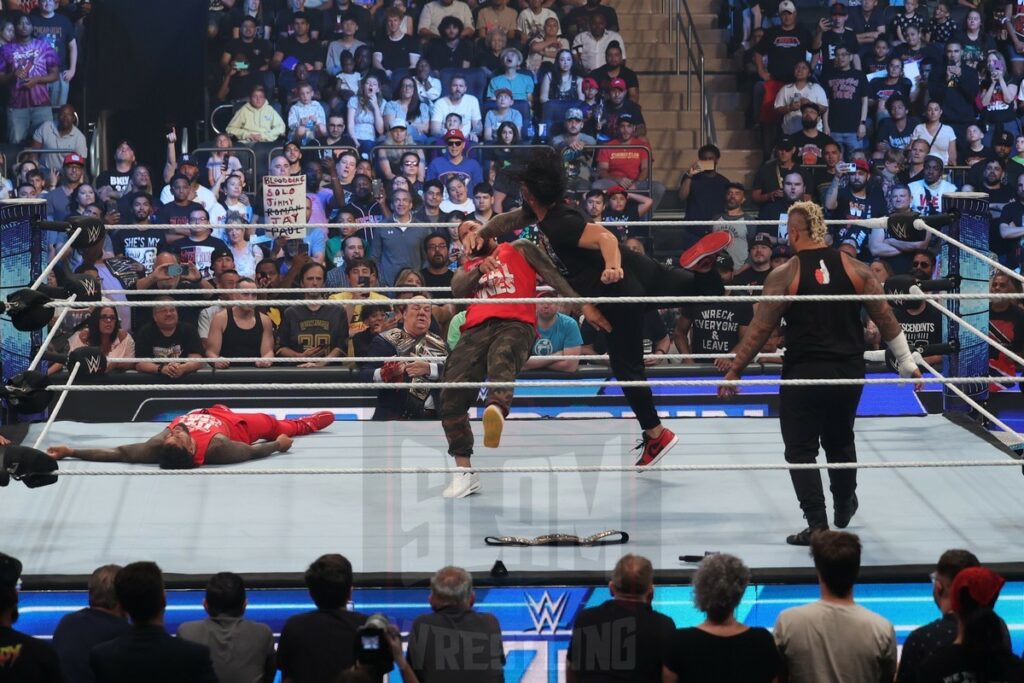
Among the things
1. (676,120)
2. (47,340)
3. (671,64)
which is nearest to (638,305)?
(47,340)

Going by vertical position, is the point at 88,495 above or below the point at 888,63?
below

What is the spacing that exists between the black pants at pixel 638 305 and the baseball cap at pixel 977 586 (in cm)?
165

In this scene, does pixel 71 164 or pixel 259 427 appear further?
pixel 71 164

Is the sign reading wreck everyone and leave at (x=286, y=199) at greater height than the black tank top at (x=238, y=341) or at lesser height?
greater

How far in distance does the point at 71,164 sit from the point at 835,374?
654 centimetres

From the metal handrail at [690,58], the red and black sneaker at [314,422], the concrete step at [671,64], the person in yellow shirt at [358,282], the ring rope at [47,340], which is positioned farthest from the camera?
the concrete step at [671,64]

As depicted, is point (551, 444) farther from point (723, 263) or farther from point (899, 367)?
point (723, 263)

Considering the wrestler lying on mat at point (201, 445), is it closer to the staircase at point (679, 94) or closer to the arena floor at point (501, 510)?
the arena floor at point (501, 510)

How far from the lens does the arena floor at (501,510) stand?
412cm

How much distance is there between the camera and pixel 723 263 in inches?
298

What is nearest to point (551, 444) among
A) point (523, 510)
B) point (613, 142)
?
point (523, 510)

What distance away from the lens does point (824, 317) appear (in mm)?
4254

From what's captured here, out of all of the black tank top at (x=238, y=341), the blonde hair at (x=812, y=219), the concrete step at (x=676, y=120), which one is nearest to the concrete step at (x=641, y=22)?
the concrete step at (x=676, y=120)

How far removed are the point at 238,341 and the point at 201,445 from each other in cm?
240
